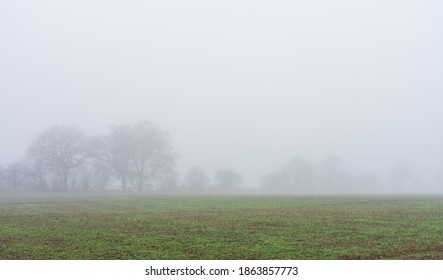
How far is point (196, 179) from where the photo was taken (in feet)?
389

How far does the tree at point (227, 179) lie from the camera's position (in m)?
128

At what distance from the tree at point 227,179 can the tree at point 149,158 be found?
2435 cm

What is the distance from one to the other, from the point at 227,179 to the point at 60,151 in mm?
49999

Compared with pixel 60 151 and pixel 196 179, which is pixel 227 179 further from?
pixel 60 151

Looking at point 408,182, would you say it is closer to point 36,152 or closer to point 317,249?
point 36,152

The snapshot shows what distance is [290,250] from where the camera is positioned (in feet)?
62.6

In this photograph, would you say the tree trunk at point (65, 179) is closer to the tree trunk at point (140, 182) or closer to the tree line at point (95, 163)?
the tree line at point (95, 163)

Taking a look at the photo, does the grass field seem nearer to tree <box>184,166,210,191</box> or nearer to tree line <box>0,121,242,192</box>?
tree line <box>0,121,242,192</box>

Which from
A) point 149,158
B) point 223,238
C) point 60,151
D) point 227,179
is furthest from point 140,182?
point 223,238

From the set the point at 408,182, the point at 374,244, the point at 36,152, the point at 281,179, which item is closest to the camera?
the point at 374,244

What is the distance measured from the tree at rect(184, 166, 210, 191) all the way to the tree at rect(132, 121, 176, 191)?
11.8 metres

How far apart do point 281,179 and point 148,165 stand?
54770 millimetres

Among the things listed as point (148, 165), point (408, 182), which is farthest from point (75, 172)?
point (408, 182)
